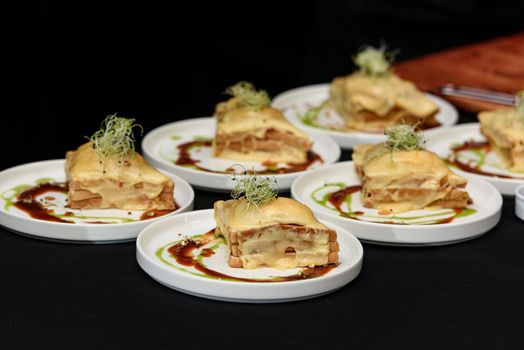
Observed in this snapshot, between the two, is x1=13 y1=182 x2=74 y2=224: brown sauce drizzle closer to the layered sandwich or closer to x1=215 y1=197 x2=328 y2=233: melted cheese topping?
the layered sandwich

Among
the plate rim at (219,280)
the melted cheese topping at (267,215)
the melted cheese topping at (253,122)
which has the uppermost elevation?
the melted cheese topping at (267,215)

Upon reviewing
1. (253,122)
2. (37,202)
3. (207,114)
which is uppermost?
(253,122)

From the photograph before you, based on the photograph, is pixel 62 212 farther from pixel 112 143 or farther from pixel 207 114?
pixel 207 114

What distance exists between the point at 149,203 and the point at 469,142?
2.08 meters

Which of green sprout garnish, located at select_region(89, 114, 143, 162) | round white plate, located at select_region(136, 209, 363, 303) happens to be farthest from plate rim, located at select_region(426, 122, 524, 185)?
green sprout garnish, located at select_region(89, 114, 143, 162)

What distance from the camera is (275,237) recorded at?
139 inches

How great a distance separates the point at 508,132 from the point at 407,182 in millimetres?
914

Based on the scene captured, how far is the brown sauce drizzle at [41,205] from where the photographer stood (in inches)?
156

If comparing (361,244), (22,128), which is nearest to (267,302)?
(361,244)

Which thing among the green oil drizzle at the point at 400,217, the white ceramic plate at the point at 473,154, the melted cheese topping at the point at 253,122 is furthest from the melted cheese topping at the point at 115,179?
the white ceramic plate at the point at 473,154

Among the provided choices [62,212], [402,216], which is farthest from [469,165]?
[62,212]

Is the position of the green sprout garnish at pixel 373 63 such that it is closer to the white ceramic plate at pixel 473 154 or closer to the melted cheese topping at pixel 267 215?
the white ceramic plate at pixel 473 154

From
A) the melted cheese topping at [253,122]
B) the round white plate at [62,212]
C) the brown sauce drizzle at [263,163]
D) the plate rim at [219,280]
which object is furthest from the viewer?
the melted cheese topping at [253,122]

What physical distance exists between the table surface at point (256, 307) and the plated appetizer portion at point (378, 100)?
1846 mm
